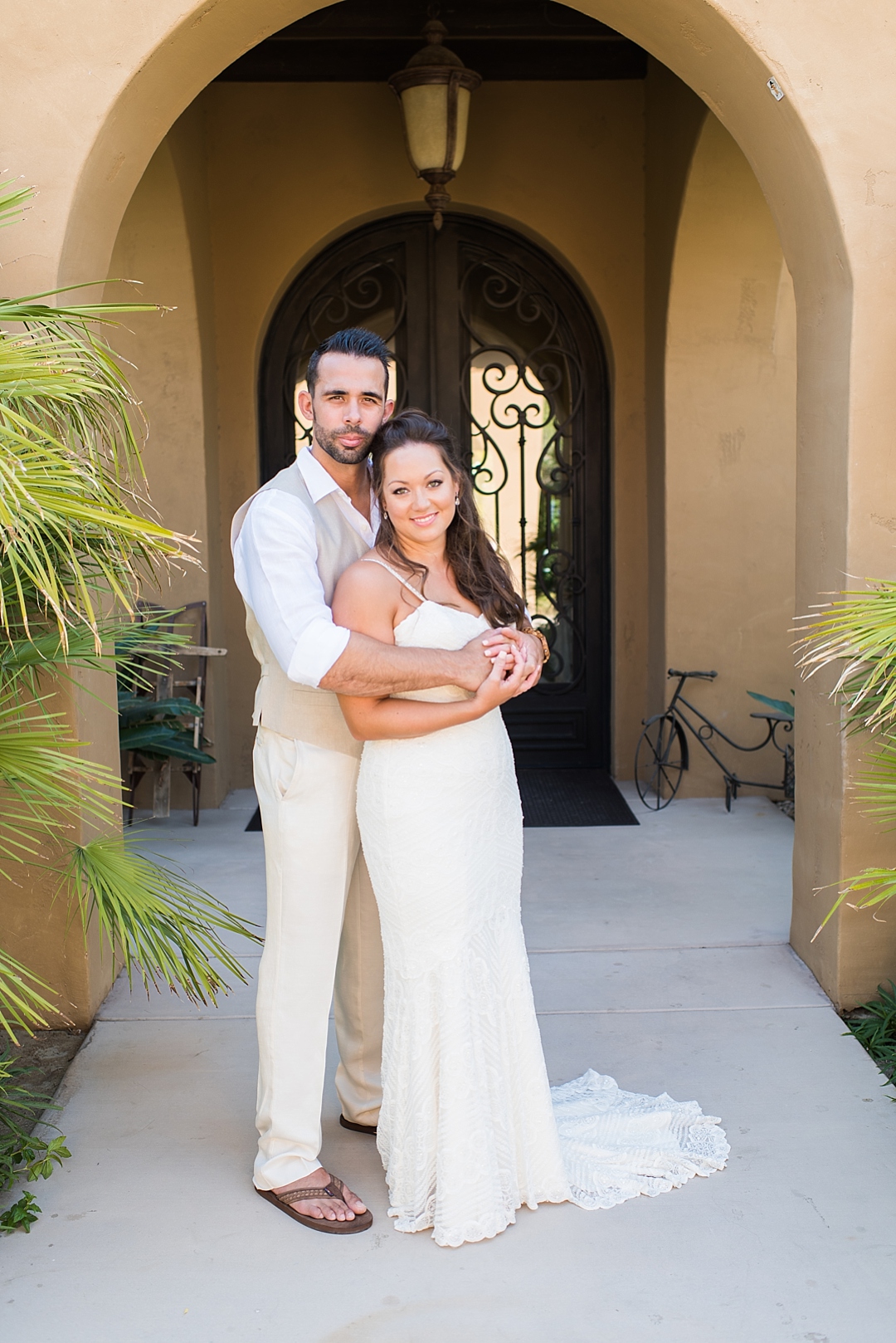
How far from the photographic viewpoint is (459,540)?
9.04 ft

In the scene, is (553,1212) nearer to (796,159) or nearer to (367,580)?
(367,580)

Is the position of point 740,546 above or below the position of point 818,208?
below

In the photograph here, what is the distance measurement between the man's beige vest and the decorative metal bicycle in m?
3.60

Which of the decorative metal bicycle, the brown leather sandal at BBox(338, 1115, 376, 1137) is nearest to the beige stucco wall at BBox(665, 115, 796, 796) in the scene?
the decorative metal bicycle

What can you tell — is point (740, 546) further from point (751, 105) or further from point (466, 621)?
point (466, 621)

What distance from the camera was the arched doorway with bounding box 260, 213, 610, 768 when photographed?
6723 mm

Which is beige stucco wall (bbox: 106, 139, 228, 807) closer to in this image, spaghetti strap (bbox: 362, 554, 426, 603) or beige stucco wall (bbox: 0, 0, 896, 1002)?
beige stucco wall (bbox: 0, 0, 896, 1002)

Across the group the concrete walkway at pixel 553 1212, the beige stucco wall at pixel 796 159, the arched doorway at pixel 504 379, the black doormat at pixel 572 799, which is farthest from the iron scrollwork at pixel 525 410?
the concrete walkway at pixel 553 1212

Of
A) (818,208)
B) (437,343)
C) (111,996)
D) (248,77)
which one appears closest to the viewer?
(818,208)

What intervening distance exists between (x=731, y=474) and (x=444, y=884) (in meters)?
4.32

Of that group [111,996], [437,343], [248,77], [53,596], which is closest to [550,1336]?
[53,596]

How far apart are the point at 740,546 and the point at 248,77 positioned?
351cm

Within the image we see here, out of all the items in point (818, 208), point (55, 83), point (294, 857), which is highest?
point (55, 83)

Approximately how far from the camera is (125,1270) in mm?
2541
